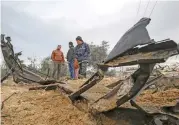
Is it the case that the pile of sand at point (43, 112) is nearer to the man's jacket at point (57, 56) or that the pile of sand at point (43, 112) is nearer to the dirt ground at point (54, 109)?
the dirt ground at point (54, 109)

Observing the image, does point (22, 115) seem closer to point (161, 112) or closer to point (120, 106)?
point (120, 106)

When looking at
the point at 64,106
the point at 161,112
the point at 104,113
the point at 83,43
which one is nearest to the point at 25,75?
the point at 83,43

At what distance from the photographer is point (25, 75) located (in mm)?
10094

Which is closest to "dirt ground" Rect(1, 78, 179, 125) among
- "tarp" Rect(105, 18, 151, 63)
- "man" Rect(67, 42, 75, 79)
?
"tarp" Rect(105, 18, 151, 63)

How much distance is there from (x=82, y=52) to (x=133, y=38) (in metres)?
8.74

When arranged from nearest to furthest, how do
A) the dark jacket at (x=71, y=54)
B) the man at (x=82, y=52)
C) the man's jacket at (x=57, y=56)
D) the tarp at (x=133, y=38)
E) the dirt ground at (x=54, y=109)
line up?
the tarp at (x=133, y=38) → the dirt ground at (x=54, y=109) → the man at (x=82, y=52) → the dark jacket at (x=71, y=54) → the man's jacket at (x=57, y=56)

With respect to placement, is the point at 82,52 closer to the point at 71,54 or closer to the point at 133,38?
the point at 71,54

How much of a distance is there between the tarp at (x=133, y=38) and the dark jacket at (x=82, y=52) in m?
8.33

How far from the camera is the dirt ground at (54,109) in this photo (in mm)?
4602

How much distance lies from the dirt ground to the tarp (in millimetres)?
860

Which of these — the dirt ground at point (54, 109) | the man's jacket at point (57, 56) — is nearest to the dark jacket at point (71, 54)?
the man's jacket at point (57, 56)

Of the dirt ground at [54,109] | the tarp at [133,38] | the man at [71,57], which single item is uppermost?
the man at [71,57]

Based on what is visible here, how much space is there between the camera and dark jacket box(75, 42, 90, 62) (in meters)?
12.2

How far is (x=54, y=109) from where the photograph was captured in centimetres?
528
